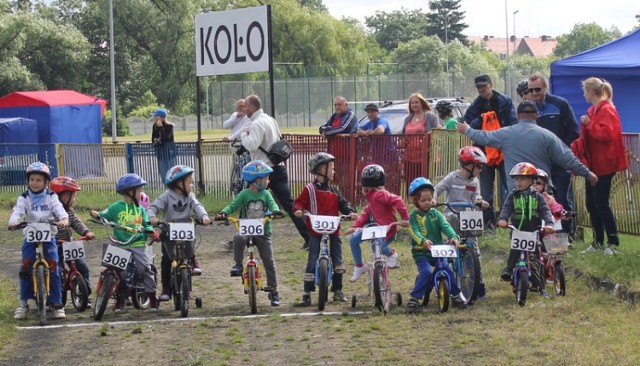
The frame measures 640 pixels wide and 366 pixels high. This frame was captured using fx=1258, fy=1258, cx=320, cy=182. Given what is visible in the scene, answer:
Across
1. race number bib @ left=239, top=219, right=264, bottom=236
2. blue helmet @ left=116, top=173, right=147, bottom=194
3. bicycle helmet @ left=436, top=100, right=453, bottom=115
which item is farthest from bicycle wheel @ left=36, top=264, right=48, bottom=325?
bicycle helmet @ left=436, top=100, right=453, bottom=115

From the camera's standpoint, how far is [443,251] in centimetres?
1130

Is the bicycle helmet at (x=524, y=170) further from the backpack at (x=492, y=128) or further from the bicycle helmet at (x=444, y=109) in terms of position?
the bicycle helmet at (x=444, y=109)

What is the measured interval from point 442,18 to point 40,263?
145795 mm

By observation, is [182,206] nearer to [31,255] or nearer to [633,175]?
[31,255]

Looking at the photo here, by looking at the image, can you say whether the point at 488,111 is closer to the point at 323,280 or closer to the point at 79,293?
the point at 323,280

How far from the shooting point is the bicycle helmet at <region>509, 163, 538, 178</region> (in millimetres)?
11852

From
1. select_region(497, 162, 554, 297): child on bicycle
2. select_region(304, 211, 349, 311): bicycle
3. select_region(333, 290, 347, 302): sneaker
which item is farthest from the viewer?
select_region(333, 290, 347, 302): sneaker

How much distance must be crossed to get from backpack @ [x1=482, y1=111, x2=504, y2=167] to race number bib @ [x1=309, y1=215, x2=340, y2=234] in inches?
149

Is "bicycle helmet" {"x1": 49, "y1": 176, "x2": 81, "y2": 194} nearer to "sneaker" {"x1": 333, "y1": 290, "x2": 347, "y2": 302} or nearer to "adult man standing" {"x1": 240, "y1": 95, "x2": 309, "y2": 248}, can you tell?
"sneaker" {"x1": 333, "y1": 290, "x2": 347, "y2": 302}

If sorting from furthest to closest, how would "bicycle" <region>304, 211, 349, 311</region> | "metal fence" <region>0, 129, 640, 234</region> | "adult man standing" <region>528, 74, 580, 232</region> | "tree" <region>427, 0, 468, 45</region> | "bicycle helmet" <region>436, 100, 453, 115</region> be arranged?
"tree" <region>427, 0, 468, 45</region> → "bicycle helmet" <region>436, 100, 453, 115</region> → "metal fence" <region>0, 129, 640, 234</region> → "adult man standing" <region>528, 74, 580, 232</region> → "bicycle" <region>304, 211, 349, 311</region>

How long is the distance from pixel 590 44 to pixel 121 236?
16913cm

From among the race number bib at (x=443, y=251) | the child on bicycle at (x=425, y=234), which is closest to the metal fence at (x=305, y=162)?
the child on bicycle at (x=425, y=234)

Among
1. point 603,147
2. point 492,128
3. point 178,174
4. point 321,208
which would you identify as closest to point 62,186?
point 178,174

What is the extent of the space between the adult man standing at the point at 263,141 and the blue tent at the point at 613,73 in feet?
25.2
